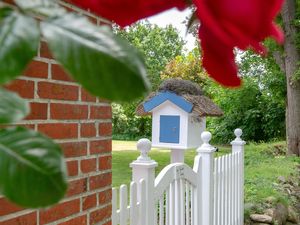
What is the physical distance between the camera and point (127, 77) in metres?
0.19

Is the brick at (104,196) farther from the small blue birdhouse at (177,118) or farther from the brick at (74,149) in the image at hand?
the small blue birdhouse at (177,118)

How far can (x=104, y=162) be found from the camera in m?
1.88

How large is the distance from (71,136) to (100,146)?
9.0 inches

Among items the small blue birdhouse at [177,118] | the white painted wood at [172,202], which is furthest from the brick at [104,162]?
the small blue birdhouse at [177,118]

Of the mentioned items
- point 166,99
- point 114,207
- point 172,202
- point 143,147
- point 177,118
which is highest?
point 166,99

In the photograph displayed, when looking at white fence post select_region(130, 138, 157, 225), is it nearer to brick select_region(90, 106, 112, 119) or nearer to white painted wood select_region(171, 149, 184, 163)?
brick select_region(90, 106, 112, 119)

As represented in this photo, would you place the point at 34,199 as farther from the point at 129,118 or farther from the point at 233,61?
the point at 129,118

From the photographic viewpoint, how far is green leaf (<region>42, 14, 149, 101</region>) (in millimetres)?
192

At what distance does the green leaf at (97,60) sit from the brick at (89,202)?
1.56 meters

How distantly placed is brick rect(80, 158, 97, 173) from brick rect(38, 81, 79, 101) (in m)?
0.24

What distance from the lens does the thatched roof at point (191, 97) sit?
5547 mm

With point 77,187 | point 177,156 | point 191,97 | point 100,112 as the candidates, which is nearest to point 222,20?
point 77,187

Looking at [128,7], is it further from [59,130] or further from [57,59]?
[59,130]

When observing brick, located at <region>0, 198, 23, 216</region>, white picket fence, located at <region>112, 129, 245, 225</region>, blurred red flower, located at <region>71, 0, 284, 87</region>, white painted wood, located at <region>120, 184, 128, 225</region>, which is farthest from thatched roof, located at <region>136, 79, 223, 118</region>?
blurred red flower, located at <region>71, 0, 284, 87</region>
